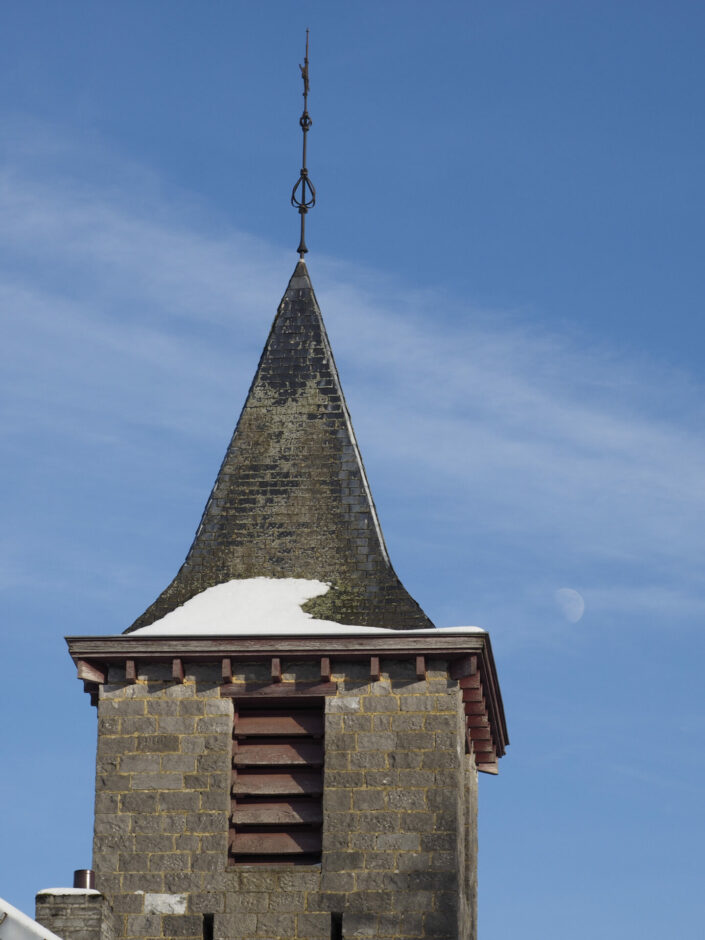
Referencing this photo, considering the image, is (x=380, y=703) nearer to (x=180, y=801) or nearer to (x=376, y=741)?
(x=376, y=741)

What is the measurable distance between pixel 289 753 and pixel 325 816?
86 cm

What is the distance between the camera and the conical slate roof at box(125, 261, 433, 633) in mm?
24672

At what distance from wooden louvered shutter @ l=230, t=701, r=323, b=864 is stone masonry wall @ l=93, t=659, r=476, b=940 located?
22cm

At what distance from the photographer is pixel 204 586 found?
2498cm

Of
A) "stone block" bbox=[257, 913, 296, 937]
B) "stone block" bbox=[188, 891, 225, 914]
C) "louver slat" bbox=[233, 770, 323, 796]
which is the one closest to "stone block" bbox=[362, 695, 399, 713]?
"louver slat" bbox=[233, 770, 323, 796]

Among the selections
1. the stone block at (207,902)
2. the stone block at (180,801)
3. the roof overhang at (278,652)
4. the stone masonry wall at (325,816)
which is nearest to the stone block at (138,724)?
the stone masonry wall at (325,816)

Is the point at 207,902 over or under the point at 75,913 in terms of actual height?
over

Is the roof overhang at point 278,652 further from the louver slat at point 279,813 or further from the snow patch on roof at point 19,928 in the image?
the snow patch on roof at point 19,928

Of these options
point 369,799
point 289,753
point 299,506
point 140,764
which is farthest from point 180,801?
point 299,506

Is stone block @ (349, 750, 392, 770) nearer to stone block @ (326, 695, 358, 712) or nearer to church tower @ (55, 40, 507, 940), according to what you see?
church tower @ (55, 40, 507, 940)

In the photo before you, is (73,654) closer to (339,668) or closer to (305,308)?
(339,668)

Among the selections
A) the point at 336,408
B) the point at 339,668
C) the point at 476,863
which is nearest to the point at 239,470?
the point at 336,408

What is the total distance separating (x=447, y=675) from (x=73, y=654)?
3636 mm

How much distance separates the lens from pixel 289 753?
77.4 ft
